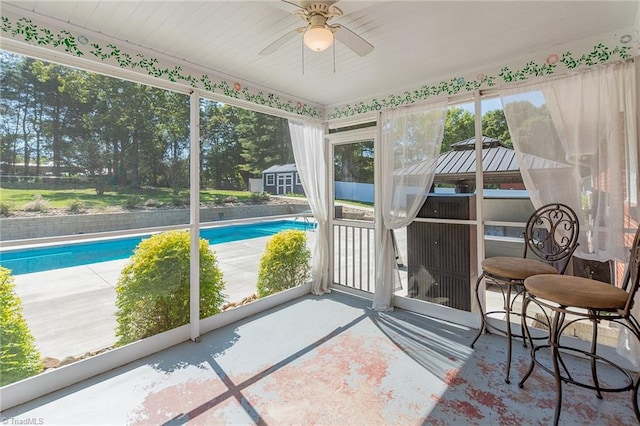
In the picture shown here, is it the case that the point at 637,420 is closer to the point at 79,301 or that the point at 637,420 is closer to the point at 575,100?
the point at 575,100

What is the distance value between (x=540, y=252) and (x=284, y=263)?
8.99 ft

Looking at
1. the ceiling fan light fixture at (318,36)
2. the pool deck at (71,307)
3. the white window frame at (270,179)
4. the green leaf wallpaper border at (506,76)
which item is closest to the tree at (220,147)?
the white window frame at (270,179)

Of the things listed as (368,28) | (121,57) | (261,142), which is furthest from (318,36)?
(261,142)

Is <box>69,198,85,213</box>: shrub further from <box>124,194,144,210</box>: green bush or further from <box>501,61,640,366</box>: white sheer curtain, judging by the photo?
<box>501,61,640,366</box>: white sheer curtain

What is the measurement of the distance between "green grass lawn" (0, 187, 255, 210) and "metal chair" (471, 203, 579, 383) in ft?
9.04

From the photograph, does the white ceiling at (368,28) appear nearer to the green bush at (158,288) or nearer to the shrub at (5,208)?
the shrub at (5,208)

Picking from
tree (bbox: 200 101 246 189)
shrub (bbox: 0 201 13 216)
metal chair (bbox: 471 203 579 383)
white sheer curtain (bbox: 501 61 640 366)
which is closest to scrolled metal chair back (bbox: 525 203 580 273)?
metal chair (bbox: 471 203 579 383)

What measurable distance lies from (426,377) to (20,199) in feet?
10.4

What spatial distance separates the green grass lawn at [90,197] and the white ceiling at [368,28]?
119cm

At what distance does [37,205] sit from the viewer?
6.89 feet

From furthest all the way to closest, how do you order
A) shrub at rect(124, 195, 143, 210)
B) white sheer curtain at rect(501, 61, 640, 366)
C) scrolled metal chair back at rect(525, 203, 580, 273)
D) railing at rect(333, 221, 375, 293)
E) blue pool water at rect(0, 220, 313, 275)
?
1. railing at rect(333, 221, 375, 293)
2. shrub at rect(124, 195, 143, 210)
3. scrolled metal chair back at rect(525, 203, 580, 273)
4. white sheer curtain at rect(501, 61, 640, 366)
5. blue pool water at rect(0, 220, 313, 275)

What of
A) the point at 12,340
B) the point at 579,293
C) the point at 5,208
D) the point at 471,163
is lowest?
the point at 12,340

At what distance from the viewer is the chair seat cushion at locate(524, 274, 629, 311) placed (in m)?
1.49

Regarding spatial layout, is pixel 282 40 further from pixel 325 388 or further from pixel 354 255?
pixel 354 255
